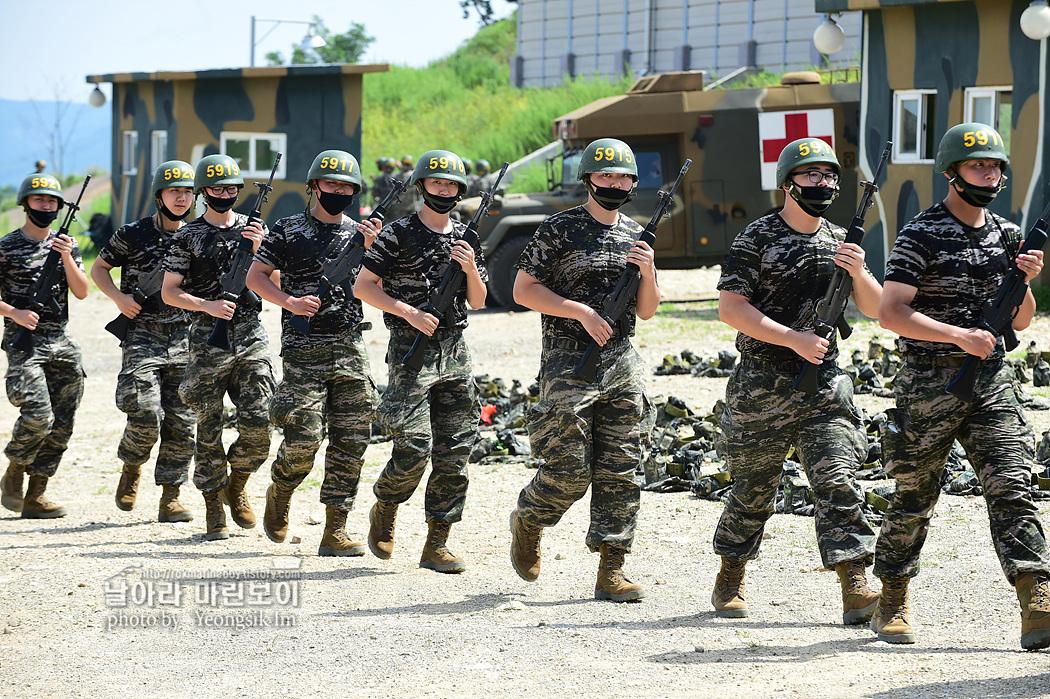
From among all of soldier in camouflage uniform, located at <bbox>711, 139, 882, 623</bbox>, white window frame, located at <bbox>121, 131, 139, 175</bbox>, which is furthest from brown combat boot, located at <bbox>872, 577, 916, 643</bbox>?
white window frame, located at <bbox>121, 131, 139, 175</bbox>

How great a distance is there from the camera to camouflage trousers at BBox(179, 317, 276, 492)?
684cm

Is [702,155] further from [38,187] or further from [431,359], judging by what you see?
[431,359]

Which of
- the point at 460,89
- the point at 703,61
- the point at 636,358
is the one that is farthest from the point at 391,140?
the point at 636,358

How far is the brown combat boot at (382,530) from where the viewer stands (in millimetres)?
6316

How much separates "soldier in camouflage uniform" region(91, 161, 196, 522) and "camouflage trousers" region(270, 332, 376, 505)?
108 cm

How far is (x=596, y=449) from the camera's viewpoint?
5.62 m

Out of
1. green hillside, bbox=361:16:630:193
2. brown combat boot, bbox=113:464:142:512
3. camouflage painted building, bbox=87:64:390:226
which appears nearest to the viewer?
brown combat boot, bbox=113:464:142:512

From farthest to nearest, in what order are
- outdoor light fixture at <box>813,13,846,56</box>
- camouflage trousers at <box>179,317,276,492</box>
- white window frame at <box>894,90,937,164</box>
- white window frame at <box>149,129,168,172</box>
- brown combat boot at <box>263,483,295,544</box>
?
white window frame at <box>149,129,168,172</box> → outdoor light fixture at <box>813,13,846,56</box> → white window frame at <box>894,90,937,164</box> → camouflage trousers at <box>179,317,276,492</box> → brown combat boot at <box>263,483,295,544</box>

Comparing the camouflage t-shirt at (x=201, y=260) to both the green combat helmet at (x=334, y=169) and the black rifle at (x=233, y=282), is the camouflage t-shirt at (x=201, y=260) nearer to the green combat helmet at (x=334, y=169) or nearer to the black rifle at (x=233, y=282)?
the black rifle at (x=233, y=282)

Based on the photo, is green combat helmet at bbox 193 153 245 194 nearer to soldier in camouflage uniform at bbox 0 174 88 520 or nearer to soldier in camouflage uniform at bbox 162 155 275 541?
soldier in camouflage uniform at bbox 162 155 275 541

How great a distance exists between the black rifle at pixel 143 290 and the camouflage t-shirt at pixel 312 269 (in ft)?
3.48

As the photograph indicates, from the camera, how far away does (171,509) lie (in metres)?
7.39

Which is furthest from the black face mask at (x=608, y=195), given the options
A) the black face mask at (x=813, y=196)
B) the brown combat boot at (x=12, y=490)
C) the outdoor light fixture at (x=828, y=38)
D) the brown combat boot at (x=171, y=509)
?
the outdoor light fixture at (x=828, y=38)

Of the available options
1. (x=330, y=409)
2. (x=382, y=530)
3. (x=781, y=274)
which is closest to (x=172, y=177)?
(x=330, y=409)
